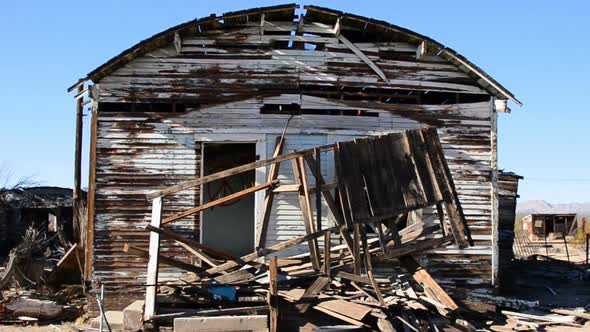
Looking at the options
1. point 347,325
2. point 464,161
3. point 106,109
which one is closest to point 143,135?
point 106,109

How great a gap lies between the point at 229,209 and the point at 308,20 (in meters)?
6.03

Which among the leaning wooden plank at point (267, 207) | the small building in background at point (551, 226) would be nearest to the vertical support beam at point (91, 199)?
the leaning wooden plank at point (267, 207)

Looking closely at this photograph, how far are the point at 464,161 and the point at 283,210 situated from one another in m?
3.73

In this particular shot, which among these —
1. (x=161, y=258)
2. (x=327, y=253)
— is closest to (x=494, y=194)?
(x=327, y=253)

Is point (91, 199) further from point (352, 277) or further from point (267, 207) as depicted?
point (352, 277)

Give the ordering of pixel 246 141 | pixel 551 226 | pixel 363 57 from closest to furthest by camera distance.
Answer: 1. pixel 246 141
2. pixel 363 57
3. pixel 551 226

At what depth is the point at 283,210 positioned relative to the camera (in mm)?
13172

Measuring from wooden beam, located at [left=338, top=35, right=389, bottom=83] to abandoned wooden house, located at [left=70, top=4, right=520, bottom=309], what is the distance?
2 cm

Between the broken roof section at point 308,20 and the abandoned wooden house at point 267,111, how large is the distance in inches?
1.1

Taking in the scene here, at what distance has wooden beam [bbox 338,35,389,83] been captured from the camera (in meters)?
13.5

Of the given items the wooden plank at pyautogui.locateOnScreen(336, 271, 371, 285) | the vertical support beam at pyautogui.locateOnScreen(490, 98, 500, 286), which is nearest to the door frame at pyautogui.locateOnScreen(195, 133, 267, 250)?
the wooden plank at pyautogui.locateOnScreen(336, 271, 371, 285)

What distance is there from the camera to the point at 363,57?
13.5 m

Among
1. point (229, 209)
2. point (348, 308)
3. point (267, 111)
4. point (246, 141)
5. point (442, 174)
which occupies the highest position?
point (267, 111)

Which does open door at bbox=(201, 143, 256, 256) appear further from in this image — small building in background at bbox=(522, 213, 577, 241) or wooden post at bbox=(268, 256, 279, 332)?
small building in background at bbox=(522, 213, 577, 241)
